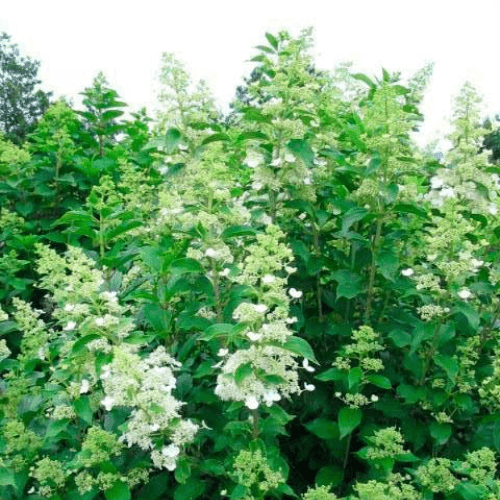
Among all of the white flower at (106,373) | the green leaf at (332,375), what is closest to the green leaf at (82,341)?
the white flower at (106,373)

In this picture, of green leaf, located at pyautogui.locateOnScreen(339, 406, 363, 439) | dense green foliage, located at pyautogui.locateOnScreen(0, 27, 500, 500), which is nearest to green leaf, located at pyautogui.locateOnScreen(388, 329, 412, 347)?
dense green foliage, located at pyautogui.locateOnScreen(0, 27, 500, 500)

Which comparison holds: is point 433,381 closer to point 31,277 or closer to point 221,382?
point 221,382

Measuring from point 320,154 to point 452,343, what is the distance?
51.3 inches

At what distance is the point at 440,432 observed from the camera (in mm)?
3699

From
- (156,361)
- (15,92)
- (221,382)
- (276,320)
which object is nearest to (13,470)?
(156,361)

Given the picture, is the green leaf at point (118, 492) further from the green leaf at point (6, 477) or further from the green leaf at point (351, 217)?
the green leaf at point (351, 217)

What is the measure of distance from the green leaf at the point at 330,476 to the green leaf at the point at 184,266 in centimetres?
131

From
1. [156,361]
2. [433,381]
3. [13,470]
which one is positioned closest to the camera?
[156,361]

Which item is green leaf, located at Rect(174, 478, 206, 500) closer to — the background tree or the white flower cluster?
the white flower cluster

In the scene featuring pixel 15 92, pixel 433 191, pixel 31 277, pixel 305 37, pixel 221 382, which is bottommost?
pixel 221 382

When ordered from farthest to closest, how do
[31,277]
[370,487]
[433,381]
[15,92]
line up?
[15,92], [31,277], [433,381], [370,487]

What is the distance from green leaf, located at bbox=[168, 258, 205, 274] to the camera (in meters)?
3.36

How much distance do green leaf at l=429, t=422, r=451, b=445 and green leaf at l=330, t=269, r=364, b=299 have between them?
0.80 metres

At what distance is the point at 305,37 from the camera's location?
4.06m
